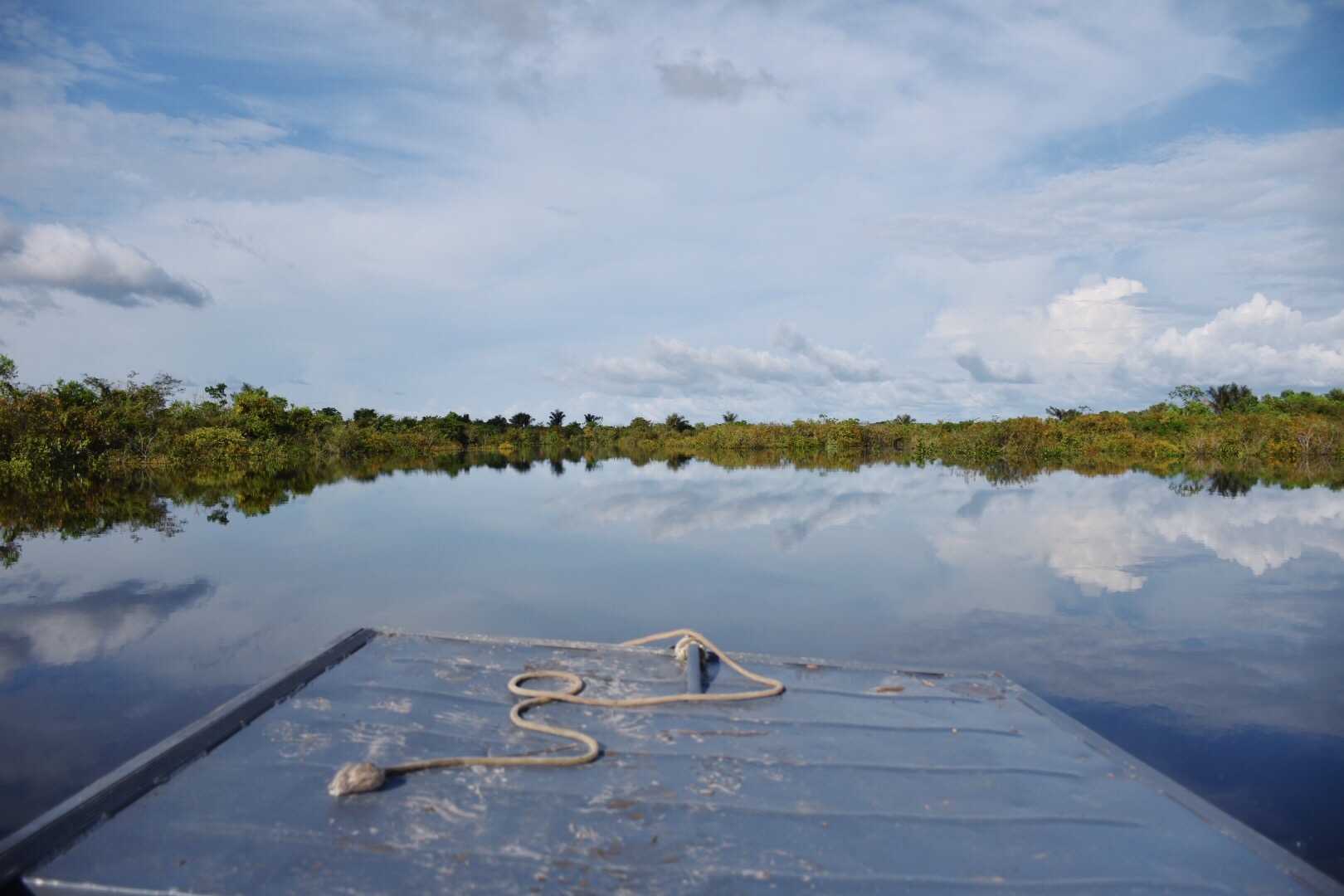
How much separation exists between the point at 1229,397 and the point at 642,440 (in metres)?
32.2

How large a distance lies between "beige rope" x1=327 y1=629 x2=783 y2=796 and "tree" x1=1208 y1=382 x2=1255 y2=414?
140 feet

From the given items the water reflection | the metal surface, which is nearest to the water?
the water reflection

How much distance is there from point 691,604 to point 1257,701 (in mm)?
3850

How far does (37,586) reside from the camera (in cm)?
680

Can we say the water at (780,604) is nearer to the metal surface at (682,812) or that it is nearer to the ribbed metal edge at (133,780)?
the ribbed metal edge at (133,780)

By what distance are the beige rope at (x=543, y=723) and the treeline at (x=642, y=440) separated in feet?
59.4

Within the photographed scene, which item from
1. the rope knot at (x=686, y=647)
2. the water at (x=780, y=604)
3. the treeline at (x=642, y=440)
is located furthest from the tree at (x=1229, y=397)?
the rope knot at (x=686, y=647)

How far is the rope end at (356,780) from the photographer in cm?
217

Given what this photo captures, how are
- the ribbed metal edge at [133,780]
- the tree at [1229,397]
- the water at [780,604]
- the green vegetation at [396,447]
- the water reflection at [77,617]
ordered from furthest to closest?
the tree at [1229,397]
the green vegetation at [396,447]
the water reflection at [77,617]
the water at [780,604]
the ribbed metal edge at [133,780]

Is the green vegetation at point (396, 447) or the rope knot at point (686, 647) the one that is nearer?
the rope knot at point (686, 647)

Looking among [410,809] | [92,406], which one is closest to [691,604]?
[410,809]

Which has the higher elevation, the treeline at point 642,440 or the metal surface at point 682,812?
the treeline at point 642,440

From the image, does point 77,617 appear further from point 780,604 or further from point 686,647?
point 780,604

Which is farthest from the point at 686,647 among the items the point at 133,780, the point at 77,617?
the point at 77,617
